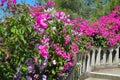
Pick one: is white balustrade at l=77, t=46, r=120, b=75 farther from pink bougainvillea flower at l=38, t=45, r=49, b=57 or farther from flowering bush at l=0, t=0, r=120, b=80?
pink bougainvillea flower at l=38, t=45, r=49, b=57

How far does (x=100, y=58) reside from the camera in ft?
33.4

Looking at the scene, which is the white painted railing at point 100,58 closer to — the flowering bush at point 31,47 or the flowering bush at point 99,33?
the flowering bush at point 99,33

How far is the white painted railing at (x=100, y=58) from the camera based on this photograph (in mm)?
8602

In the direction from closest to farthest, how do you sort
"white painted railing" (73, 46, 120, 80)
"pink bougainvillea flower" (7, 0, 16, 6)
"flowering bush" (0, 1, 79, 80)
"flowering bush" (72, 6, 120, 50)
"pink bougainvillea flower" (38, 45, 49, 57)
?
1. "flowering bush" (0, 1, 79, 80)
2. "pink bougainvillea flower" (38, 45, 49, 57)
3. "pink bougainvillea flower" (7, 0, 16, 6)
4. "white painted railing" (73, 46, 120, 80)
5. "flowering bush" (72, 6, 120, 50)

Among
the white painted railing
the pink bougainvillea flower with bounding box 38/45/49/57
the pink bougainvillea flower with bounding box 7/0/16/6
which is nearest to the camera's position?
the pink bougainvillea flower with bounding box 38/45/49/57

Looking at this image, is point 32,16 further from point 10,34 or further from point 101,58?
point 101,58

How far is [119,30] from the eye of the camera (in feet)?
37.1

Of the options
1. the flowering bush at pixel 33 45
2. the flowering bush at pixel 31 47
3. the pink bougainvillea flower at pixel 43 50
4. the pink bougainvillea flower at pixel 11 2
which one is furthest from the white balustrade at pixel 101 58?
the pink bougainvillea flower at pixel 43 50

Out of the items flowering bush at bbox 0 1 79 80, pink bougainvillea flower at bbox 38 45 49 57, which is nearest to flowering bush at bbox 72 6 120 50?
flowering bush at bbox 0 1 79 80

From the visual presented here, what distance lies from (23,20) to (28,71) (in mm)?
650

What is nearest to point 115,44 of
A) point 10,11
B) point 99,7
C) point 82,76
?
point 82,76

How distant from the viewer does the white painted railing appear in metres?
8.60

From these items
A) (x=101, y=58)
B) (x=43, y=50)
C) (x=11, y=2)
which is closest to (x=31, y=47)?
(x=43, y=50)

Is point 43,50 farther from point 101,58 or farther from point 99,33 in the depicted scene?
point 101,58
